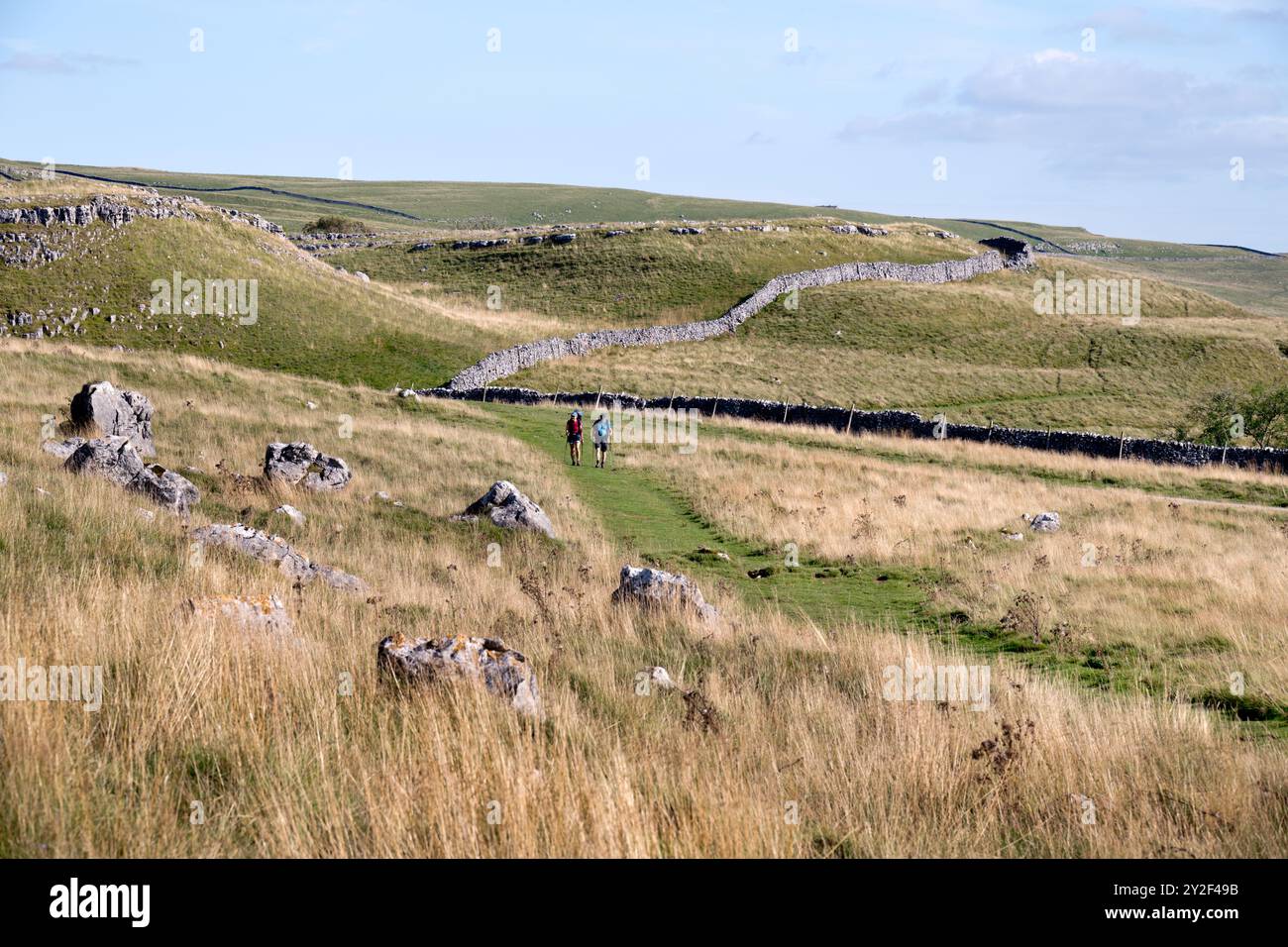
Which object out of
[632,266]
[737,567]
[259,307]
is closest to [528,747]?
[737,567]

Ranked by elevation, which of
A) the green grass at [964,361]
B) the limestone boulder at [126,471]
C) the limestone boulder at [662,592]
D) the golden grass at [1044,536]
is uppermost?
the green grass at [964,361]

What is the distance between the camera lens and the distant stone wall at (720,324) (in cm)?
5428

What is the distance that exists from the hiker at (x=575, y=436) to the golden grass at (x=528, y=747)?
18.2 meters

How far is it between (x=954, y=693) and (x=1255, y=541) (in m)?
15.7

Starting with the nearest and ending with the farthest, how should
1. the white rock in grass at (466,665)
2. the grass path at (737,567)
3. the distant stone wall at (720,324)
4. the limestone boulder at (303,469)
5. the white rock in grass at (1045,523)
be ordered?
the white rock in grass at (466,665), the grass path at (737,567), the limestone boulder at (303,469), the white rock in grass at (1045,523), the distant stone wall at (720,324)

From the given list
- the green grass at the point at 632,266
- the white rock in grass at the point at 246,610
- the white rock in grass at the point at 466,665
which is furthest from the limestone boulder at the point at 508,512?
the green grass at the point at 632,266

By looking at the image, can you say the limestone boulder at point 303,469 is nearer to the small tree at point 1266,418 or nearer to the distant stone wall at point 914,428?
the distant stone wall at point 914,428

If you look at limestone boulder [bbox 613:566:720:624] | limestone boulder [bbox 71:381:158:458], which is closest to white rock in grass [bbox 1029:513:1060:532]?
limestone boulder [bbox 613:566:720:624]

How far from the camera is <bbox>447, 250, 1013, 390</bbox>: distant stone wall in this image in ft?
178

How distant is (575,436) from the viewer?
29.4 metres

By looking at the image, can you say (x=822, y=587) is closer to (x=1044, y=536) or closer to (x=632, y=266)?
(x=1044, y=536)

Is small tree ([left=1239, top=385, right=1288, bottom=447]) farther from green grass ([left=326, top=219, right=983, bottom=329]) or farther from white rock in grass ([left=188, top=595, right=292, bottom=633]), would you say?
white rock in grass ([left=188, top=595, right=292, bottom=633])

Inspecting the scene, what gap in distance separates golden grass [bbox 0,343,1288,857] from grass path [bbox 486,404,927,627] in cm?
357
